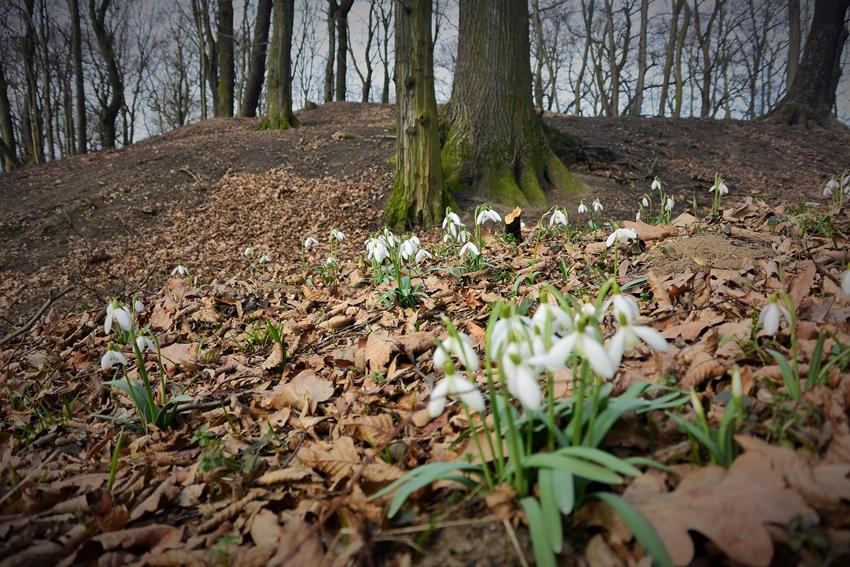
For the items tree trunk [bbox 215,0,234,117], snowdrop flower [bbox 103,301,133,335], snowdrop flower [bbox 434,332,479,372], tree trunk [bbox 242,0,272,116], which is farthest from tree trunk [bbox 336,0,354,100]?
snowdrop flower [bbox 434,332,479,372]

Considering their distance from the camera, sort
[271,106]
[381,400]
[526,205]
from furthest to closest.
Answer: [271,106]
[526,205]
[381,400]

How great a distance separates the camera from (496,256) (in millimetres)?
4016

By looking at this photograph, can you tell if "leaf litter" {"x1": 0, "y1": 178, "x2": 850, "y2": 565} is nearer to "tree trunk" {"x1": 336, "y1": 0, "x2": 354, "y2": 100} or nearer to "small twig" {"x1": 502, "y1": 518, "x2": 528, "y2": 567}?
"small twig" {"x1": 502, "y1": 518, "x2": 528, "y2": 567}

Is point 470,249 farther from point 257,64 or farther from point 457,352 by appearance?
point 257,64

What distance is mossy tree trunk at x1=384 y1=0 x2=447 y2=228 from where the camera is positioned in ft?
18.0

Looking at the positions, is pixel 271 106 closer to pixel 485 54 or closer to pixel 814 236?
pixel 485 54

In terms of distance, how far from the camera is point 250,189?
7773 millimetres

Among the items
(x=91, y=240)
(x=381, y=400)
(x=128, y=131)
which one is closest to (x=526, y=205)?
(x=381, y=400)

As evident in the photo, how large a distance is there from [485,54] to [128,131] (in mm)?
31212

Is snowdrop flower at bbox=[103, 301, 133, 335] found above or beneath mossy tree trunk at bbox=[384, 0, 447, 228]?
beneath

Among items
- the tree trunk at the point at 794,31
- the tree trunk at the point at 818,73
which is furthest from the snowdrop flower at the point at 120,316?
the tree trunk at the point at 794,31

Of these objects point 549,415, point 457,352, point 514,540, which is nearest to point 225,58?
point 457,352

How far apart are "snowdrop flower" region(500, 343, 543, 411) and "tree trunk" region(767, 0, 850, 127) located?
47.6ft

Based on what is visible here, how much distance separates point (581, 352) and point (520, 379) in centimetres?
15
